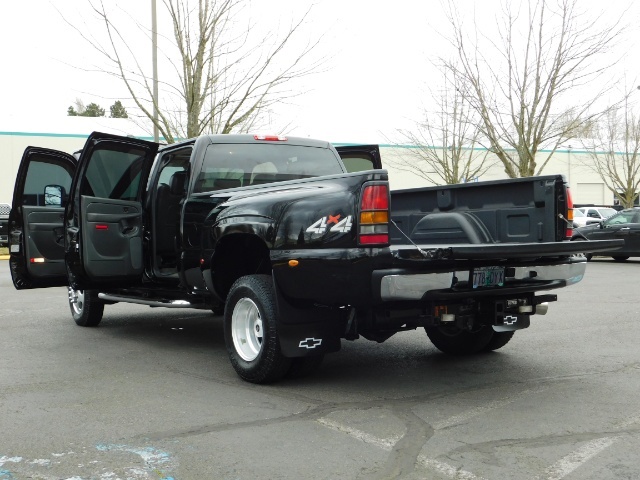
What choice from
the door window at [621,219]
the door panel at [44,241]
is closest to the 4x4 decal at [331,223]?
the door panel at [44,241]

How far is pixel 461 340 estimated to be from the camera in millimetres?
6988

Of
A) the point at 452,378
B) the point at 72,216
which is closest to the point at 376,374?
the point at 452,378

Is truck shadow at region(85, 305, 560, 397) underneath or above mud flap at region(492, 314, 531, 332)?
underneath

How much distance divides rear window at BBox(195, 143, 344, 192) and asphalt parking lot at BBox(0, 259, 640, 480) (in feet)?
5.40

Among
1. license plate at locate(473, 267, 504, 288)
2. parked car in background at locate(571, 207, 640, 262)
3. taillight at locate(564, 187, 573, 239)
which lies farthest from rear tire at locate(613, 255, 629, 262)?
license plate at locate(473, 267, 504, 288)

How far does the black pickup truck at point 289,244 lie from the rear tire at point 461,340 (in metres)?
0.01

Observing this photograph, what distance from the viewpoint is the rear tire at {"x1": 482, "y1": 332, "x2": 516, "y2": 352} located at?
700 cm

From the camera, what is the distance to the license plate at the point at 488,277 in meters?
5.27

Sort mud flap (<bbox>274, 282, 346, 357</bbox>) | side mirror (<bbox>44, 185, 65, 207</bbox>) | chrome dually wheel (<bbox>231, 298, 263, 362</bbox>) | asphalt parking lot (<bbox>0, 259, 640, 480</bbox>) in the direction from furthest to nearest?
side mirror (<bbox>44, 185, 65, 207</bbox>)
chrome dually wheel (<bbox>231, 298, 263, 362</bbox>)
mud flap (<bbox>274, 282, 346, 357</bbox>)
asphalt parking lot (<bbox>0, 259, 640, 480</bbox>)

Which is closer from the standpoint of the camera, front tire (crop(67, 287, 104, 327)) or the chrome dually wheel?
the chrome dually wheel

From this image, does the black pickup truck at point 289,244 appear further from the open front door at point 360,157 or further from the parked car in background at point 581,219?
the parked car in background at point 581,219

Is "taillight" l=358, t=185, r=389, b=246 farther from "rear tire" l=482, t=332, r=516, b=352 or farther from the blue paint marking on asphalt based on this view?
"rear tire" l=482, t=332, r=516, b=352

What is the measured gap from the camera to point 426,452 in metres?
4.22

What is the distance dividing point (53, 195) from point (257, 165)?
313 centimetres
